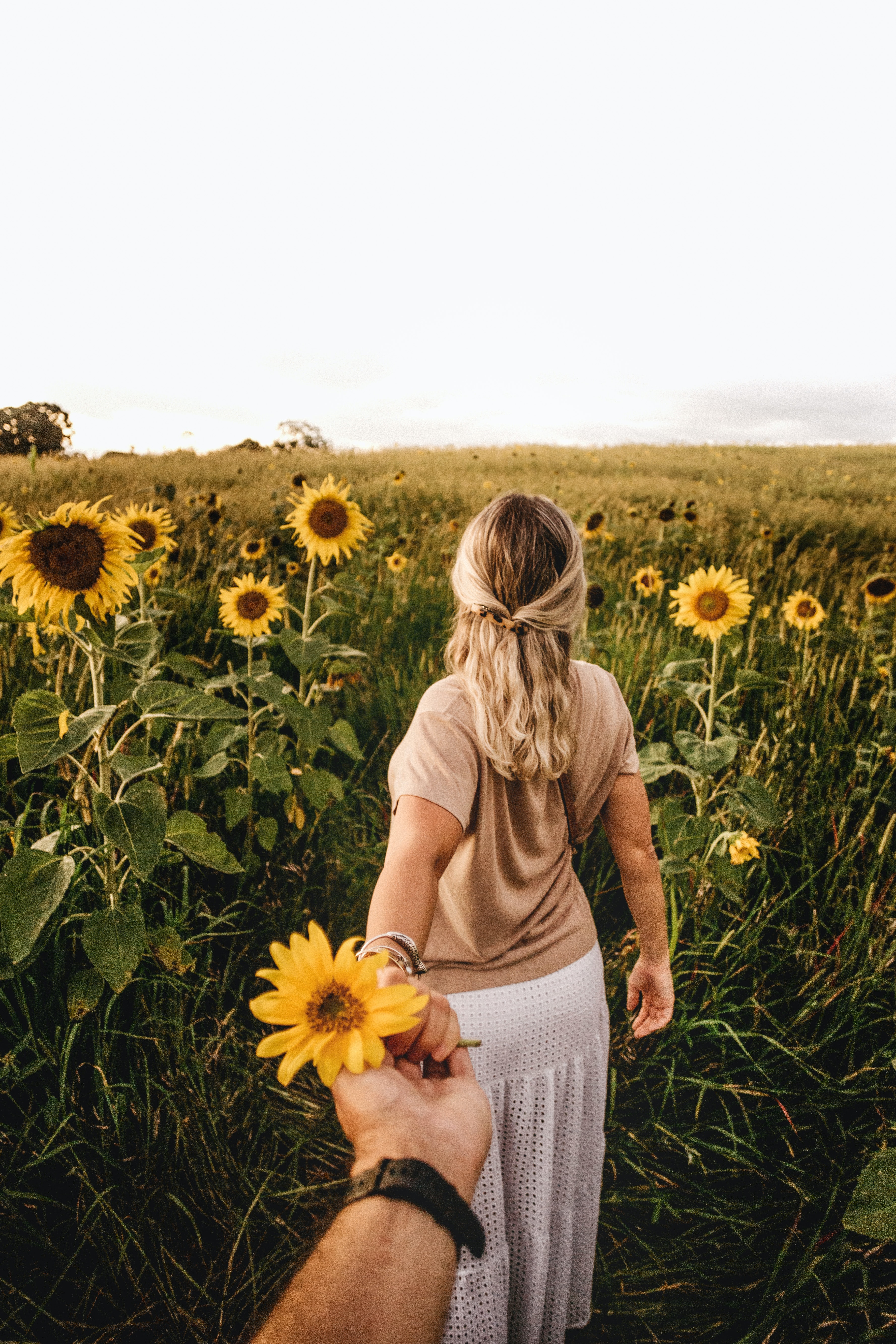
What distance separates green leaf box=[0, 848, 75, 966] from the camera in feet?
4.54

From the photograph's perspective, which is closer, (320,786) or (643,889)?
(643,889)

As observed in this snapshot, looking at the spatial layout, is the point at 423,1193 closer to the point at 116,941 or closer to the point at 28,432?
the point at 116,941

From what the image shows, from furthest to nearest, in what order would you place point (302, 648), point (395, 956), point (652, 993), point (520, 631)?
point (302, 648), point (652, 993), point (520, 631), point (395, 956)

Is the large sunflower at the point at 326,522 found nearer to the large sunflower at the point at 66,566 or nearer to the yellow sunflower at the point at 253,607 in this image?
the yellow sunflower at the point at 253,607

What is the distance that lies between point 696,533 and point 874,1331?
20.7 ft

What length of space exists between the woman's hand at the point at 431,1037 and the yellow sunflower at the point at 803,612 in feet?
10.8

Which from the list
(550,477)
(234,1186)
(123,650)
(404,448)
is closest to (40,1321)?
(234,1186)

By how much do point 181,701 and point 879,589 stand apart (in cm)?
387


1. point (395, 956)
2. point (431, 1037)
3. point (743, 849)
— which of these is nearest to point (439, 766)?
point (395, 956)

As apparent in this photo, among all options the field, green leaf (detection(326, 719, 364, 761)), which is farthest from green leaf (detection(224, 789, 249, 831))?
green leaf (detection(326, 719, 364, 761))

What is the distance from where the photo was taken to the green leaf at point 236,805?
2.14 m

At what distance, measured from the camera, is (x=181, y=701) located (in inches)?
64.8

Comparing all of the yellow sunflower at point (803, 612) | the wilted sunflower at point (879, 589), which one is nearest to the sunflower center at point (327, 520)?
the yellow sunflower at point (803, 612)

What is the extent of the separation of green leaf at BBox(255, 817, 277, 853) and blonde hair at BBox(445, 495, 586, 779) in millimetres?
1055
